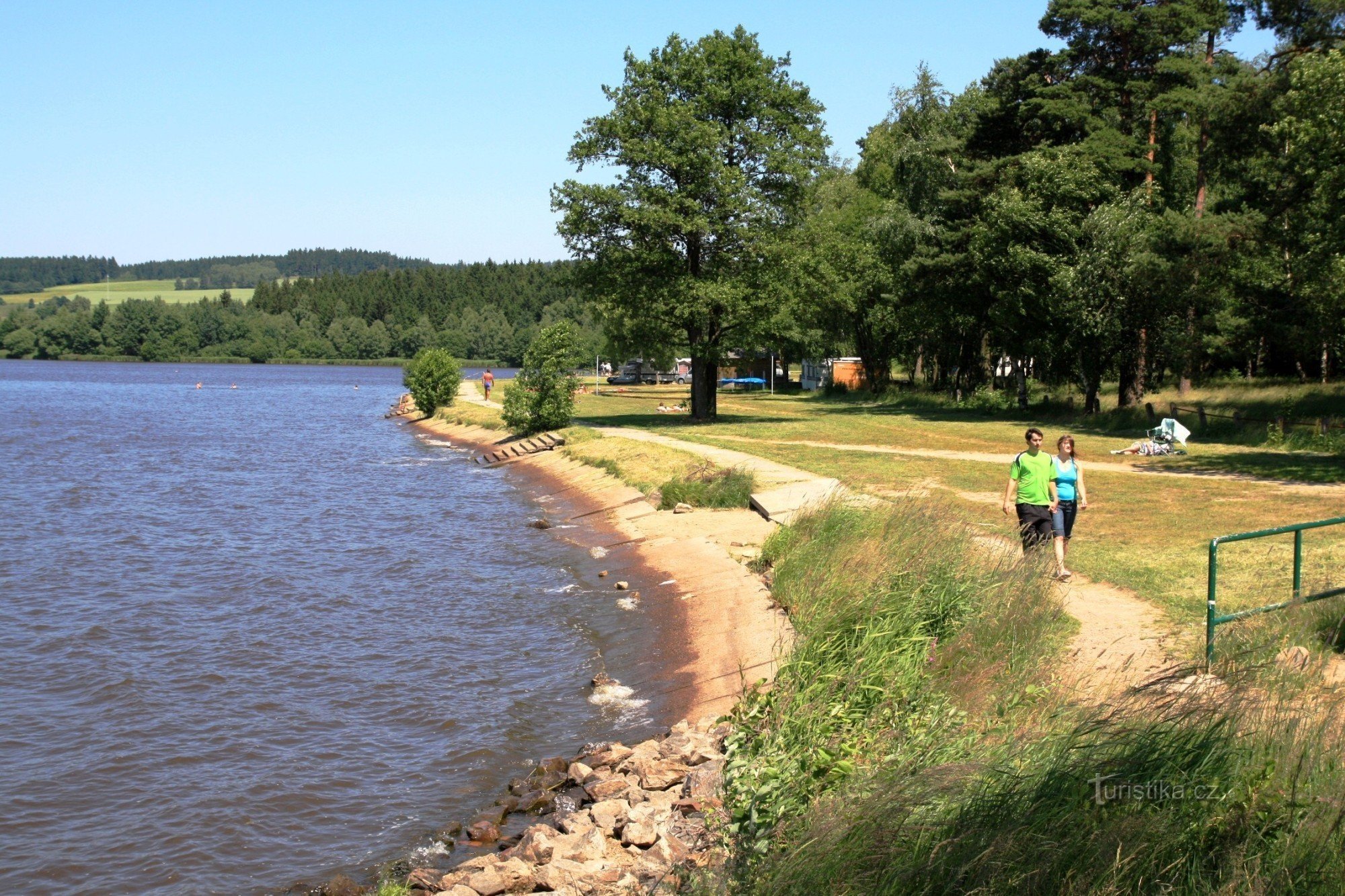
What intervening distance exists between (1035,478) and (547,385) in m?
29.3

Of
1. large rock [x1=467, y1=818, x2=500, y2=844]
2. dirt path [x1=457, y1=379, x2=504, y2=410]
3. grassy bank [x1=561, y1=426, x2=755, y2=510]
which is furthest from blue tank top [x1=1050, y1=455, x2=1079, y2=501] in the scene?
dirt path [x1=457, y1=379, x2=504, y2=410]

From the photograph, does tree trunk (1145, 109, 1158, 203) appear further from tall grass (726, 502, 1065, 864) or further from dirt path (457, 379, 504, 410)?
tall grass (726, 502, 1065, 864)

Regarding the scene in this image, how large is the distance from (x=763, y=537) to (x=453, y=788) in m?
9.02

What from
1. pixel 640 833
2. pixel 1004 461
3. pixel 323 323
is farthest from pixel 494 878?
pixel 323 323

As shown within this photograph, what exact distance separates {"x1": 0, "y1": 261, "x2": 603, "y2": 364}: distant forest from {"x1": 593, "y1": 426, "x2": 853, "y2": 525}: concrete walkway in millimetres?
131318

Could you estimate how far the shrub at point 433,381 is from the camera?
60.7 m

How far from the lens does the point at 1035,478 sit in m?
13.0

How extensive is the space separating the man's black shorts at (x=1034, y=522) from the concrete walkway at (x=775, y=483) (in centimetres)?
334

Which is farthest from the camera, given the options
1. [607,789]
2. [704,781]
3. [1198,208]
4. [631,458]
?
[1198,208]

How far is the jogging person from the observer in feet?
42.5

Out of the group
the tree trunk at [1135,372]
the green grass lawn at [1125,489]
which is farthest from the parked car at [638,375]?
the tree trunk at [1135,372]

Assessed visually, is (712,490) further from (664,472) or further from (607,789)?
(607,789)

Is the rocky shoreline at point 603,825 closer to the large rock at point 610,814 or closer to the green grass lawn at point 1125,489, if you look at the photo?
the large rock at point 610,814

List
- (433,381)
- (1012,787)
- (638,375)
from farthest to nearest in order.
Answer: (638,375)
(433,381)
(1012,787)
